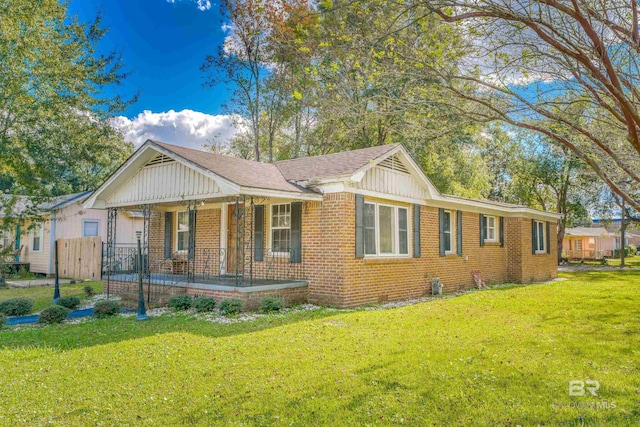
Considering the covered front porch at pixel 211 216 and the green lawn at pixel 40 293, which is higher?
the covered front porch at pixel 211 216

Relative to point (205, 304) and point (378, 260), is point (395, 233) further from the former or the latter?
point (205, 304)

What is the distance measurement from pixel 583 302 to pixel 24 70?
19.2 metres

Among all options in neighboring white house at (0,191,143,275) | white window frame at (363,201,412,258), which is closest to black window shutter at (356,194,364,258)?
white window frame at (363,201,412,258)

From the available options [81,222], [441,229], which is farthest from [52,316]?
[81,222]

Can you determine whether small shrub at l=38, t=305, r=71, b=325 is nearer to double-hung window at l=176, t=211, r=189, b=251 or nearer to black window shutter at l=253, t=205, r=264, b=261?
black window shutter at l=253, t=205, r=264, b=261

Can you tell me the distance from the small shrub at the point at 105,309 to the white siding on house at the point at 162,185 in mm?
3001

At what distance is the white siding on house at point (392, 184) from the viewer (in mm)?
11477

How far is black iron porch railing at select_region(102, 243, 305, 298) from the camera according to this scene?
11.6m

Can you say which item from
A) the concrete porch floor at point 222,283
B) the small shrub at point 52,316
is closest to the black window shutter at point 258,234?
the concrete porch floor at point 222,283

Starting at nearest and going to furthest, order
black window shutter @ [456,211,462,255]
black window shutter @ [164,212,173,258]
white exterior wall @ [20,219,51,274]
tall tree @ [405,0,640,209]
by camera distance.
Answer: tall tree @ [405,0,640,209] → black window shutter @ [164,212,173,258] → black window shutter @ [456,211,462,255] → white exterior wall @ [20,219,51,274]

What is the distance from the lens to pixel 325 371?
5.54 metres

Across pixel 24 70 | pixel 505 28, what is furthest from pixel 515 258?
pixel 24 70

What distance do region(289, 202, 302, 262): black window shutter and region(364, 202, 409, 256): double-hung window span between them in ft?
5.61

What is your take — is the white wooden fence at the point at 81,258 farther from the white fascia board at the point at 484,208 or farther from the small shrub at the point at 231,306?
the white fascia board at the point at 484,208
